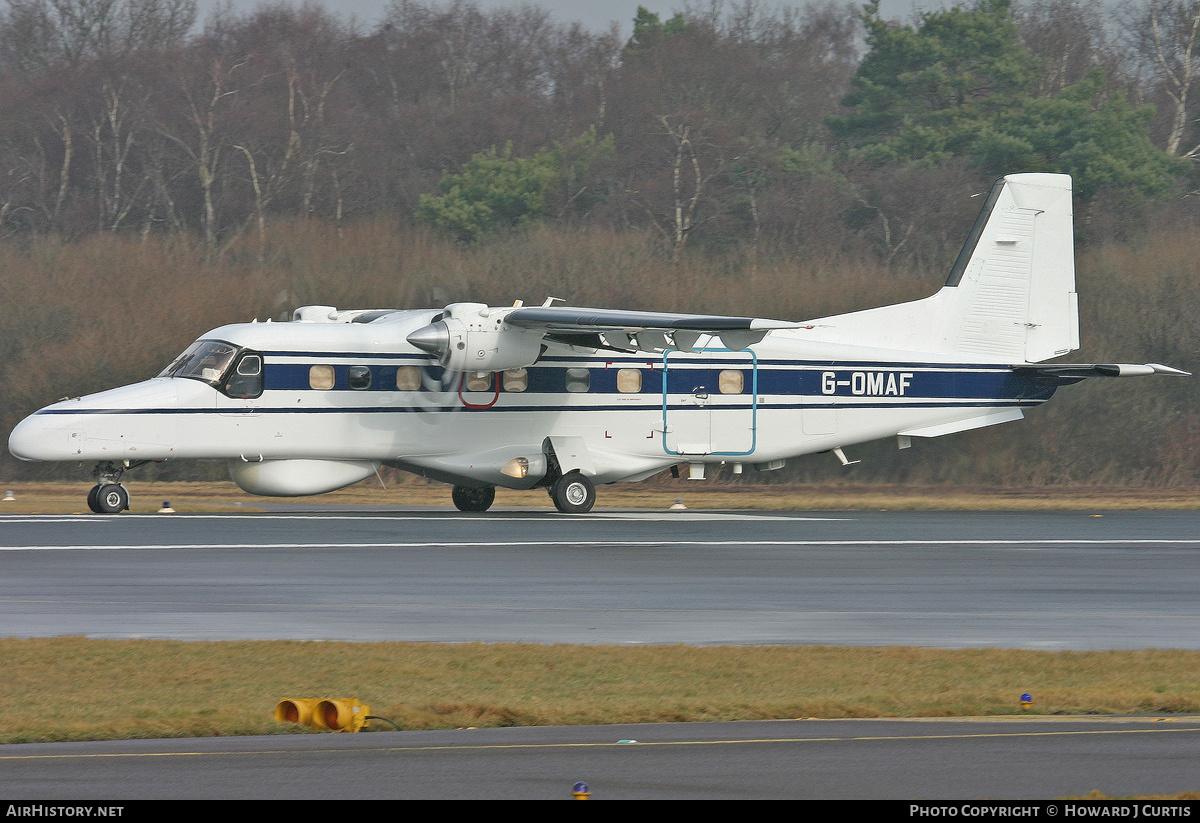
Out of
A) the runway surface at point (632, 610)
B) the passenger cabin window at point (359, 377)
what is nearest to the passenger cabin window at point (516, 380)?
the runway surface at point (632, 610)


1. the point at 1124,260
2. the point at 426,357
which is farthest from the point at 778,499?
the point at 1124,260

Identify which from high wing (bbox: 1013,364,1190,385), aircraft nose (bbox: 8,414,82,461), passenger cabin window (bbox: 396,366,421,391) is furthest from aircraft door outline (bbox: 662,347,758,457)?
aircraft nose (bbox: 8,414,82,461)

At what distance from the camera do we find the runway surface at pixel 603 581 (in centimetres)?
1155

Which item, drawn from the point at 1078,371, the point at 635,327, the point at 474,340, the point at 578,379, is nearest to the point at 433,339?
the point at 474,340

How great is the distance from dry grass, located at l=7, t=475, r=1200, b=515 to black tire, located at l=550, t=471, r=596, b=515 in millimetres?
2555

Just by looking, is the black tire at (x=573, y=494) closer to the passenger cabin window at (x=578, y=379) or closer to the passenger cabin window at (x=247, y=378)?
the passenger cabin window at (x=578, y=379)

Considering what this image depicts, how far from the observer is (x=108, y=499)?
74.6 feet

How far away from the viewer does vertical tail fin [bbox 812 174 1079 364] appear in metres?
27.1

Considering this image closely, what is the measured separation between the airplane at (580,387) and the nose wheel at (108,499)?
29 mm

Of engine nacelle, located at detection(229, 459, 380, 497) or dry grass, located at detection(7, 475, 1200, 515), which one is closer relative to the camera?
engine nacelle, located at detection(229, 459, 380, 497)

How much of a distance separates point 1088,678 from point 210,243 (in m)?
34.9

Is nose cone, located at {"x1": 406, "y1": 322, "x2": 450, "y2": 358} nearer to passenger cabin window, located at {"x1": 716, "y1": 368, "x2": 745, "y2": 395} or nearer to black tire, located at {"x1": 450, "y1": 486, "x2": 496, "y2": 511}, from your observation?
black tire, located at {"x1": 450, "y1": 486, "x2": 496, "y2": 511}

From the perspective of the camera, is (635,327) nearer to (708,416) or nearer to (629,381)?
(629,381)

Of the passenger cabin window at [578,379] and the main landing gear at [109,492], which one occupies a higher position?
the passenger cabin window at [578,379]
